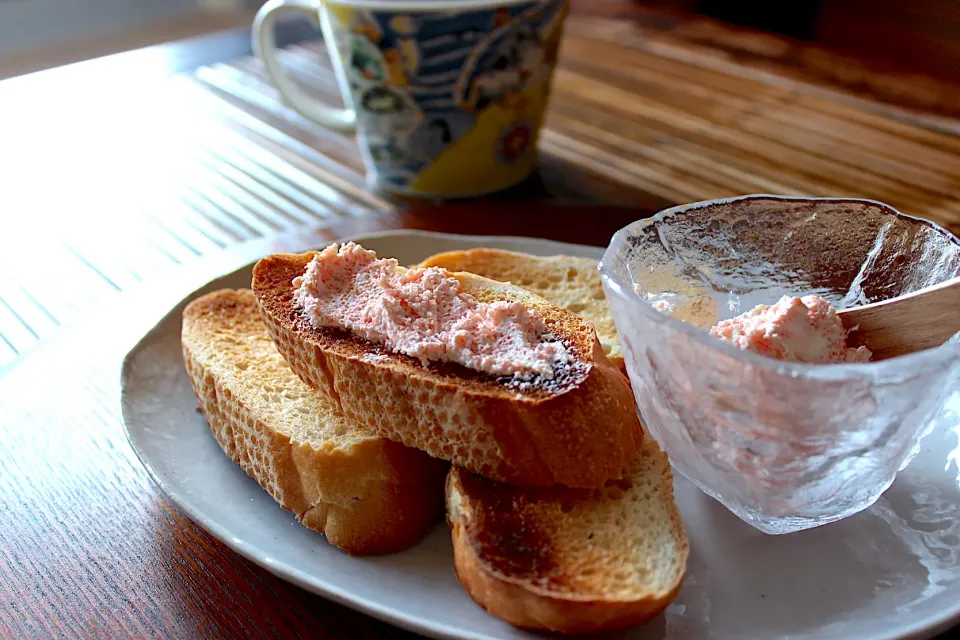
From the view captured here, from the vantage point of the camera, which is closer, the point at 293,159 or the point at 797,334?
the point at 797,334

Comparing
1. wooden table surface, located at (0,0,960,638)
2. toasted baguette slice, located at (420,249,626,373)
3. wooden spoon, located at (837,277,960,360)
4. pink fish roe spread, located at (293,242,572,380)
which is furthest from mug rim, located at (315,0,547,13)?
wooden spoon, located at (837,277,960,360)

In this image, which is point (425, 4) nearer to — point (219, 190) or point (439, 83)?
point (439, 83)

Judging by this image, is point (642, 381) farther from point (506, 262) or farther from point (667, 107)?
point (667, 107)

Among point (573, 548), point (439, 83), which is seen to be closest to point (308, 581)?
point (573, 548)

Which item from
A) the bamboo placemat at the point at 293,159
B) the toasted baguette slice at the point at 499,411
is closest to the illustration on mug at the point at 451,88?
the bamboo placemat at the point at 293,159

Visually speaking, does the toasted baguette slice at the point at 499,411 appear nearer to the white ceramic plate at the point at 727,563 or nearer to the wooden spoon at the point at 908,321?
the white ceramic plate at the point at 727,563

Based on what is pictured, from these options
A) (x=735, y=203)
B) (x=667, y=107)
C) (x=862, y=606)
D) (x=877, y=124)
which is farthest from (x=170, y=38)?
(x=862, y=606)
